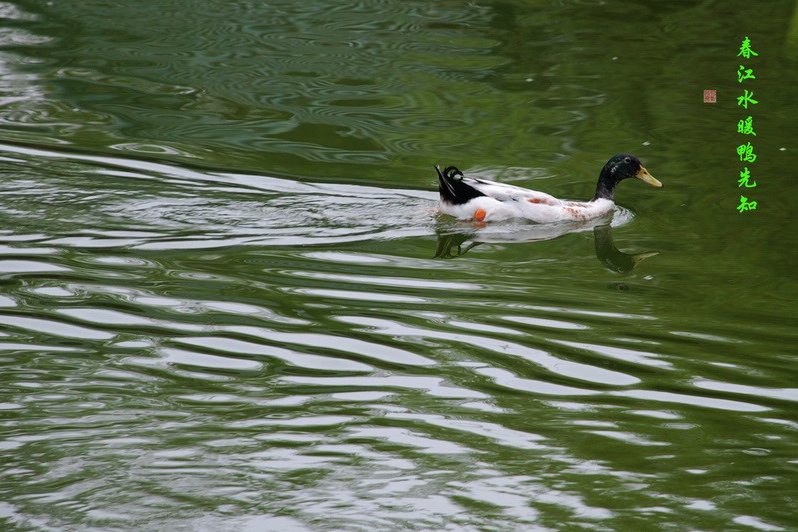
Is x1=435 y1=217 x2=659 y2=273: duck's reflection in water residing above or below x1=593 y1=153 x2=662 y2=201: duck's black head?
below

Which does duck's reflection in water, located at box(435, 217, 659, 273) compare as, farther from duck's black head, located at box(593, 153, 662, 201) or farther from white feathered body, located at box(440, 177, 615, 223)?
duck's black head, located at box(593, 153, 662, 201)

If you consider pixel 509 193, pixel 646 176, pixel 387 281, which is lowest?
pixel 387 281

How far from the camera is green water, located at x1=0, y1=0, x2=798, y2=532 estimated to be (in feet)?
14.8

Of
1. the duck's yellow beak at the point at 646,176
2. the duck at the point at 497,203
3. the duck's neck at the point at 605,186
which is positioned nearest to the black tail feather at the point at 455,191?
the duck at the point at 497,203

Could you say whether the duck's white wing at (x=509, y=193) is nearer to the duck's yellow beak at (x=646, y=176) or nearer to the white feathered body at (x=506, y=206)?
the white feathered body at (x=506, y=206)

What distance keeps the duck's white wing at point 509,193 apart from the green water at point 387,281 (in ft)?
0.87

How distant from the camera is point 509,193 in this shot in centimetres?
941

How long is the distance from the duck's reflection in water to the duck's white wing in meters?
0.22

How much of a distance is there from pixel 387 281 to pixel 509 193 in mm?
2439

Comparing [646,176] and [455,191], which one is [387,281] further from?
[646,176]

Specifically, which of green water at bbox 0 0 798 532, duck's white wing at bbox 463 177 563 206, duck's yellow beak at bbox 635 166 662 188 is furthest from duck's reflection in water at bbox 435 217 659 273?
duck's yellow beak at bbox 635 166 662 188

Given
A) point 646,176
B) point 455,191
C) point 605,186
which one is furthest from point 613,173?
point 455,191

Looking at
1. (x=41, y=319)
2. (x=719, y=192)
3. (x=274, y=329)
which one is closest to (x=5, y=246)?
(x=41, y=319)

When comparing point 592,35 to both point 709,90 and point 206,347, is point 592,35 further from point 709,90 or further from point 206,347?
point 206,347
